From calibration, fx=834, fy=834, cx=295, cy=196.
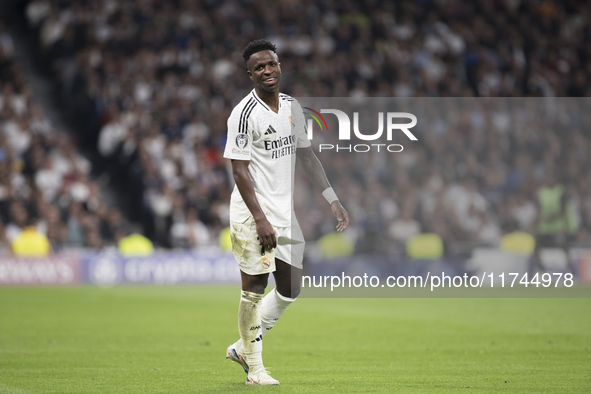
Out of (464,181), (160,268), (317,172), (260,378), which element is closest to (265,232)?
(317,172)

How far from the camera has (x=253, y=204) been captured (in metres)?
6.09

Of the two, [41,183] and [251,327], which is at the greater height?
[251,327]

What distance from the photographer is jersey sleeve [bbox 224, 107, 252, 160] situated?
6.15 meters

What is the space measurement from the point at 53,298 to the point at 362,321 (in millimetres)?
6224

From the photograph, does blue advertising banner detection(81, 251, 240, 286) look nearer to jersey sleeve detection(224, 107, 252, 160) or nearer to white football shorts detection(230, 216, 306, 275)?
white football shorts detection(230, 216, 306, 275)

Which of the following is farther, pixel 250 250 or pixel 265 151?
pixel 265 151

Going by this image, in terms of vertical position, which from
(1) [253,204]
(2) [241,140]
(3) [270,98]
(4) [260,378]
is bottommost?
(4) [260,378]

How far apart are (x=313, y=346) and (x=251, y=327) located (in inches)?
104

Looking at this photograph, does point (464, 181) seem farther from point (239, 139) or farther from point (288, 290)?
point (239, 139)

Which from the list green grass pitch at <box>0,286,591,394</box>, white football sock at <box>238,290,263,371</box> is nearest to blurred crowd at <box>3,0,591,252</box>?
green grass pitch at <box>0,286,591,394</box>

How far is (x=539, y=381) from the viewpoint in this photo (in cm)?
647

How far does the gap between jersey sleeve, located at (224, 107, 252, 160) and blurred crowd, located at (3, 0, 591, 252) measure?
34.1ft

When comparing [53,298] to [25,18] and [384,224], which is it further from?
[25,18]

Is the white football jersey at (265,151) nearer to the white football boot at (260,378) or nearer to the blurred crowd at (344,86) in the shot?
the white football boot at (260,378)
